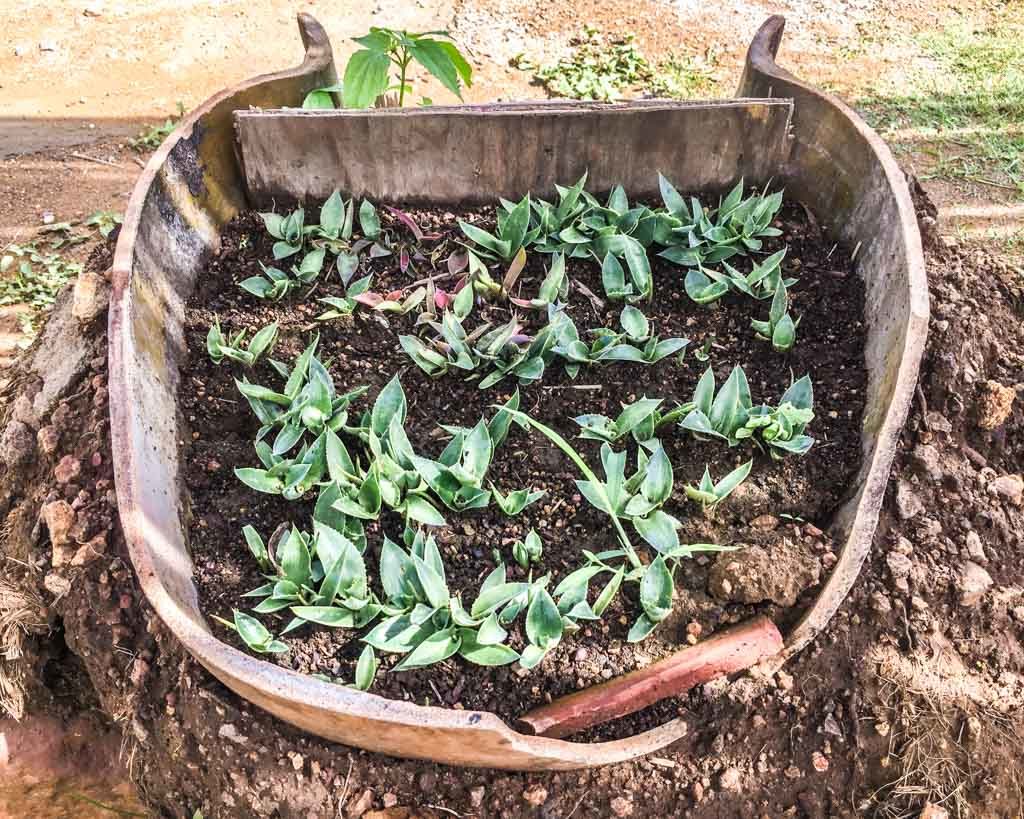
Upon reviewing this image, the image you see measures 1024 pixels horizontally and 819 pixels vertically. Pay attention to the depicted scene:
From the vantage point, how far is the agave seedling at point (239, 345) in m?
1.92

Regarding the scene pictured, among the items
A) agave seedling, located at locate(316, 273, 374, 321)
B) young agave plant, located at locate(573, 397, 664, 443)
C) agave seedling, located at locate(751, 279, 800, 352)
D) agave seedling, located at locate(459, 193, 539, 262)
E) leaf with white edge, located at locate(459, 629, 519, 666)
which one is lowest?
leaf with white edge, located at locate(459, 629, 519, 666)

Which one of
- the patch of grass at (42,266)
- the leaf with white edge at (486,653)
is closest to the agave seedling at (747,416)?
the leaf with white edge at (486,653)

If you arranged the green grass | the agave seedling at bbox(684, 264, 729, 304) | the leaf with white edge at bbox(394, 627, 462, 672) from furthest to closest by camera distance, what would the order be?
the green grass < the agave seedling at bbox(684, 264, 729, 304) < the leaf with white edge at bbox(394, 627, 462, 672)

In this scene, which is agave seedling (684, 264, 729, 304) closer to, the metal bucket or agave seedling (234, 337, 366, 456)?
the metal bucket

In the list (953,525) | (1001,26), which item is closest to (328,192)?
(953,525)

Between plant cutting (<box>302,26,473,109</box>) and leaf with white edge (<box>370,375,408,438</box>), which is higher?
plant cutting (<box>302,26,473,109</box>)

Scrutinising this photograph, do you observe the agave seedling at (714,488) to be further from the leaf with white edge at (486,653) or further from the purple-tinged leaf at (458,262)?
the purple-tinged leaf at (458,262)

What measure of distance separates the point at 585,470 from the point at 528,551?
19cm

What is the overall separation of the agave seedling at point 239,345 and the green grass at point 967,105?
8.16ft

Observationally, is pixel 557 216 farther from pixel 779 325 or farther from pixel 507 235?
→ pixel 779 325

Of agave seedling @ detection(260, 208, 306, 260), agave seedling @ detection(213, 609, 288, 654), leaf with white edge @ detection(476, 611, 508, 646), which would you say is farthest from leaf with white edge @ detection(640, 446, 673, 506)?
agave seedling @ detection(260, 208, 306, 260)

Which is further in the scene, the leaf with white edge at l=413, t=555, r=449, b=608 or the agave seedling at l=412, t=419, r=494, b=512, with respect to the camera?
the agave seedling at l=412, t=419, r=494, b=512

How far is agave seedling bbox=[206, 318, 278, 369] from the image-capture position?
→ 1.92 meters

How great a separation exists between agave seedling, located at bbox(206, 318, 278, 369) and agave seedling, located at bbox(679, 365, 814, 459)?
94 cm
